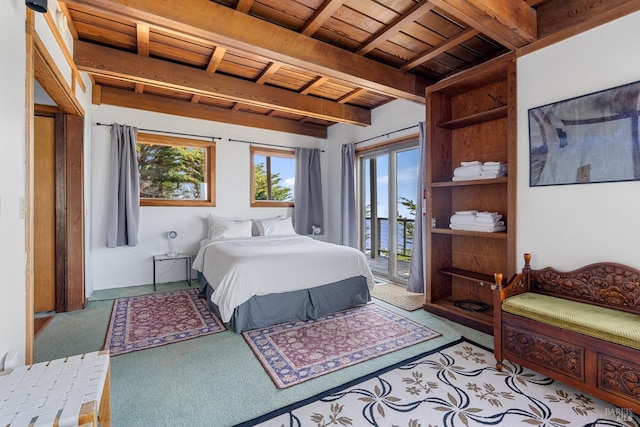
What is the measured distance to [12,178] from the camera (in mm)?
1486

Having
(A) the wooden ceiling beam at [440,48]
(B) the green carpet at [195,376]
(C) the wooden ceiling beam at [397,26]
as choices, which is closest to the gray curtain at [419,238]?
(A) the wooden ceiling beam at [440,48]

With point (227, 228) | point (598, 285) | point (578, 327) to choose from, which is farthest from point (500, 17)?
point (227, 228)

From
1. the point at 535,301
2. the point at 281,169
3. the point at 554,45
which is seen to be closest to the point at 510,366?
the point at 535,301

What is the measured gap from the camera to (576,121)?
215cm

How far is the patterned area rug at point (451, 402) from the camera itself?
5.25ft

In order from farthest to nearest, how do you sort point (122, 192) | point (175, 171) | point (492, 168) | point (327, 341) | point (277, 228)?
point (277, 228), point (175, 171), point (122, 192), point (492, 168), point (327, 341)

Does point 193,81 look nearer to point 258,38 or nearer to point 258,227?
point 258,38

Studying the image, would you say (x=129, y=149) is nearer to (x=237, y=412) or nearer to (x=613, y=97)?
(x=237, y=412)

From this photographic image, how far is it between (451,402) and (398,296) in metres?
2.05

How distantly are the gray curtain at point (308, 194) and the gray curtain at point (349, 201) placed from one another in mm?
567

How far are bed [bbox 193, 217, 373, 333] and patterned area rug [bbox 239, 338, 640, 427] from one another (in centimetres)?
112

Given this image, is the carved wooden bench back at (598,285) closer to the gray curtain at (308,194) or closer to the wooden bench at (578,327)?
the wooden bench at (578,327)

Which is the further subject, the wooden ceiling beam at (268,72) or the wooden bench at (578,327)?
the wooden ceiling beam at (268,72)

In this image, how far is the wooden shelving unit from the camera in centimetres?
294
